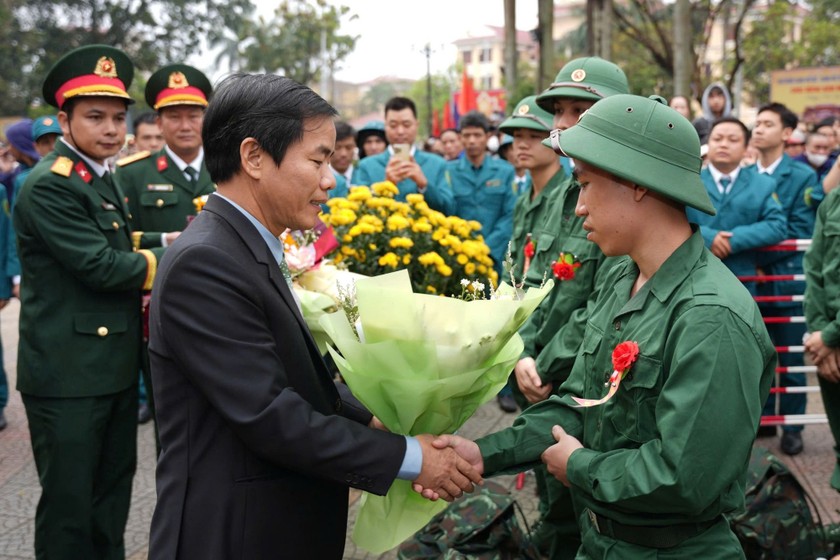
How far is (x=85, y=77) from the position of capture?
3930mm

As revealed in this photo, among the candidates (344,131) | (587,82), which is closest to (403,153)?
(587,82)

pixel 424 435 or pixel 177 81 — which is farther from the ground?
pixel 177 81

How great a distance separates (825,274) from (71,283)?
3.97 meters

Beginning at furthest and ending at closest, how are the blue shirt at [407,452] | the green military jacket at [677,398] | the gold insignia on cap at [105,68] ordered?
the gold insignia on cap at [105,68]
the blue shirt at [407,452]
the green military jacket at [677,398]

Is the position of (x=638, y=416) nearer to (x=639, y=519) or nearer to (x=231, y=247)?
(x=639, y=519)

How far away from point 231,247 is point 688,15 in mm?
11161

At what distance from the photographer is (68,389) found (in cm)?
369

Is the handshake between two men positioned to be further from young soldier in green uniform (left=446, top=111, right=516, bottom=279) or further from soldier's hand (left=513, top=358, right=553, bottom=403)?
young soldier in green uniform (left=446, top=111, right=516, bottom=279)

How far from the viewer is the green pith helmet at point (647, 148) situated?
2121mm

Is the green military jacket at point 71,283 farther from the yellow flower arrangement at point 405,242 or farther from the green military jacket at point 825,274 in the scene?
the green military jacket at point 825,274

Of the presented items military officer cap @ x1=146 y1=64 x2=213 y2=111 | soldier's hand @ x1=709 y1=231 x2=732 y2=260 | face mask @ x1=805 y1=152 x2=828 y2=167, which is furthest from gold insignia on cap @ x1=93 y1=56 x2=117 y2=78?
face mask @ x1=805 y1=152 x2=828 y2=167

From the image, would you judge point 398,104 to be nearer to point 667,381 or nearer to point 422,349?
point 422,349

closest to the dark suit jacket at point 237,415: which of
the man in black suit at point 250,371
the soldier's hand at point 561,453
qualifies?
the man in black suit at point 250,371

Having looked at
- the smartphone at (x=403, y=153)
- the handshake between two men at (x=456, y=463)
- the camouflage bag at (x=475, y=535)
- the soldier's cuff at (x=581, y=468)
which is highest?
the smartphone at (x=403, y=153)
